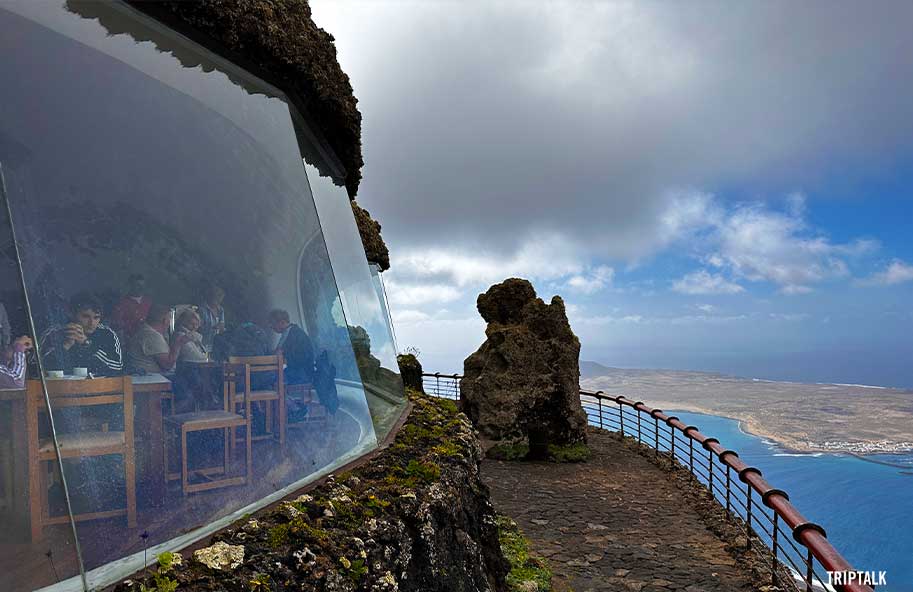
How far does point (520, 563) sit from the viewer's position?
649 cm

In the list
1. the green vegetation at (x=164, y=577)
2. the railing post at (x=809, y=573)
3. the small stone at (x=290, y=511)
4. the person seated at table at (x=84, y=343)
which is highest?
the person seated at table at (x=84, y=343)

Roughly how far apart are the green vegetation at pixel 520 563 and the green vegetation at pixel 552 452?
4.40m

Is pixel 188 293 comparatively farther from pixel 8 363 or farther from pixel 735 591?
pixel 735 591

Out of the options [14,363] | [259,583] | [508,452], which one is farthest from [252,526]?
[508,452]

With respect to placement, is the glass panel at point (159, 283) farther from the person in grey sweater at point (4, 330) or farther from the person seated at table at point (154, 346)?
the person in grey sweater at point (4, 330)

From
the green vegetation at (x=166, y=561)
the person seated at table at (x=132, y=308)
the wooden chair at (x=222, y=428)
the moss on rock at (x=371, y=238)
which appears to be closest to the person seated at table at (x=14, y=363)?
the person seated at table at (x=132, y=308)

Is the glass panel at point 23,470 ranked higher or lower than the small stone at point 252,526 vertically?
higher

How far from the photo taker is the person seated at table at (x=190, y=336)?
288cm

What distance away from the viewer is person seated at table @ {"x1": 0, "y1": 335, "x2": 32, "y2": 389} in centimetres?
211

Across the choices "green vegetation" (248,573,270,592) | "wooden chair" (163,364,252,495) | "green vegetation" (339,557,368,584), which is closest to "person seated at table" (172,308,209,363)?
"wooden chair" (163,364,252,495)

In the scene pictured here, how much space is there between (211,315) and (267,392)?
0.58 metres

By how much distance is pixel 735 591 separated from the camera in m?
6.23

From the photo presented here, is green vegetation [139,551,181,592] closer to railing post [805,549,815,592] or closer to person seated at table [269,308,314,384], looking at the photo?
person seated at table [269,308,314,384]

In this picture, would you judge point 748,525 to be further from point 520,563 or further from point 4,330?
point 4,330
